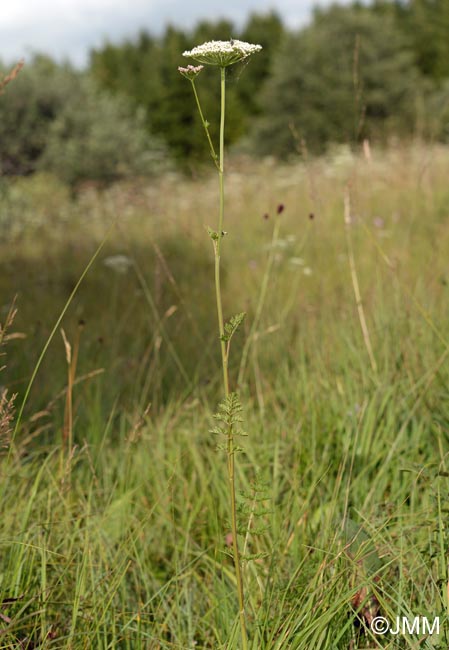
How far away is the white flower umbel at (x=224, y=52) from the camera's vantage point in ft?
3.38

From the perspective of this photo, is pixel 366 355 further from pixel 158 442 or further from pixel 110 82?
pixel 110 82

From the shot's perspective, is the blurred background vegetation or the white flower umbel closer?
the white flower umbel

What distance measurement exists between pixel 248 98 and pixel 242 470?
31380mm

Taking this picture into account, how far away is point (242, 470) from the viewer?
2.02 m

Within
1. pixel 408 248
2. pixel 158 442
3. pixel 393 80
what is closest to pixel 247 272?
pixel 408 248

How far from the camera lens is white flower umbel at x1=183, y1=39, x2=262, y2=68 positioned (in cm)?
103

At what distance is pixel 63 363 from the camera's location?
3131 mm

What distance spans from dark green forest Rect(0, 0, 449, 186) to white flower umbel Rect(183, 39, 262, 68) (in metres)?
0.13

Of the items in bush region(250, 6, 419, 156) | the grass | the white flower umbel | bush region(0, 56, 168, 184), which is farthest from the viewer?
bush region(250, 6, 419, 156)

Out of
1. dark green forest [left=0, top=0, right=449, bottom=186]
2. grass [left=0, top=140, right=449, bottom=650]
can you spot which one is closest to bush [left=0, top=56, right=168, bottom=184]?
dark green forest [left=0, top=0, right=449, bottom=186]

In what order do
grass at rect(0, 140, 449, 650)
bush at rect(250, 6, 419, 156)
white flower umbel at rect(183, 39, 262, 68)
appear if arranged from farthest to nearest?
bush at rect(250, 6, 419, 156)
grass at rect(0, 140, 449, 650)
white flower umbel at rect(183, 39, 262, 68)

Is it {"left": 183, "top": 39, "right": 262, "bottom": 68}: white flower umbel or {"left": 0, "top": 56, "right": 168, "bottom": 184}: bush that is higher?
{"left": 183, "top": 39, "right": 262, "bottom": 68}: white flower umbel

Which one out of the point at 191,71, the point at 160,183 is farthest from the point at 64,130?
the point at 191,71

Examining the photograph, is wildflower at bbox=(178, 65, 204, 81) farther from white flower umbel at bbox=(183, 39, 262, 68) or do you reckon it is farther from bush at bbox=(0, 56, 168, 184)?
bush at bbox=(0, 56, 168, 184)
